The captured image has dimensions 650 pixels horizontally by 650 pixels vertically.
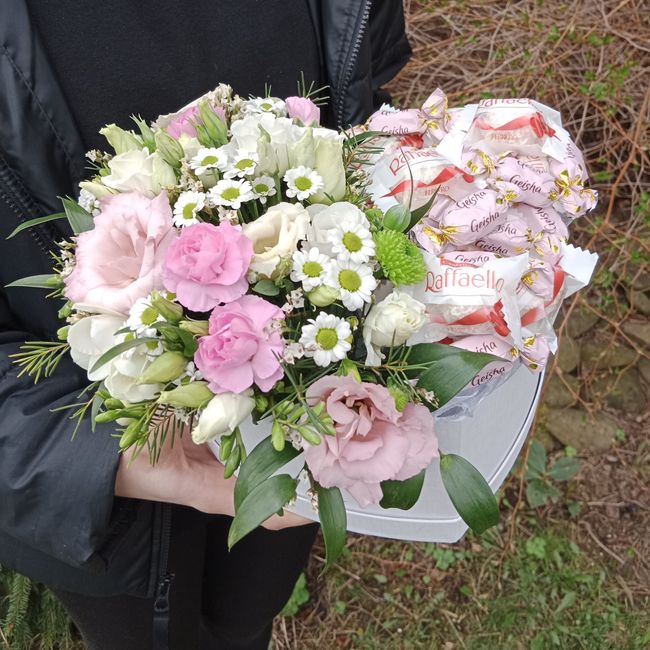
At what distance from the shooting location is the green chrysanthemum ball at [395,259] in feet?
1.98

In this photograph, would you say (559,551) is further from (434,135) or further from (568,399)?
(434,135)

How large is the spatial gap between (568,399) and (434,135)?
4.90ft

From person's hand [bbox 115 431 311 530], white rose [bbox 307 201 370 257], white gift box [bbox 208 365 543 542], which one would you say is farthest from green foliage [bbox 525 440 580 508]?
white rose [bbox 307 201 370 257]

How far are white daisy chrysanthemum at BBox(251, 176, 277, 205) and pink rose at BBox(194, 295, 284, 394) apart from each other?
0.11 m

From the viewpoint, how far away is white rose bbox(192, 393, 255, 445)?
0.56 m

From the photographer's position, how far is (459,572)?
1922 mm

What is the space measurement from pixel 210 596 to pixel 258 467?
2.95ft

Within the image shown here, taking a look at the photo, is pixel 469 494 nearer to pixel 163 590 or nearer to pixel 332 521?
pixel 332 521

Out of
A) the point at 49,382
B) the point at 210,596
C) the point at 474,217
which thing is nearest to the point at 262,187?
the point at 474,217

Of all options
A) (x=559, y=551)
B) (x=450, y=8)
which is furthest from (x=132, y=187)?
(x=450, y=8)

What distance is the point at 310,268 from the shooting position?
58 cm

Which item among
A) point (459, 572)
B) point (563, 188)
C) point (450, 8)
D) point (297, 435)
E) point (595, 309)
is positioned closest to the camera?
point (297, 435)

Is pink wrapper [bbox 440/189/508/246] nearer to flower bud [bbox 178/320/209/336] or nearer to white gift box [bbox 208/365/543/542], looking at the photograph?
white gift box [bbox 208/365/543/542]

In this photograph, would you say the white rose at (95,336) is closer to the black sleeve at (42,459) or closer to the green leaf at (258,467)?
the green leaf at (258,467)
